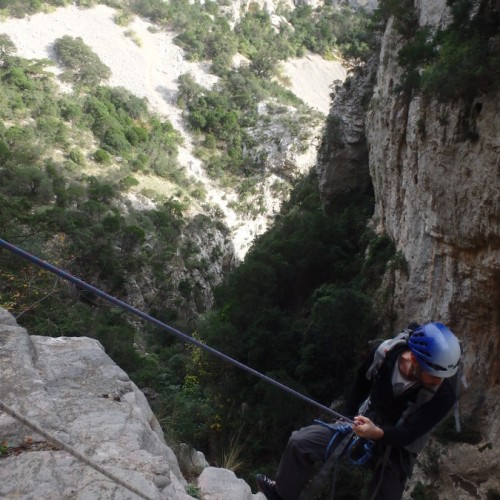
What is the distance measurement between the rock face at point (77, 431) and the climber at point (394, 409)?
787 millimetres

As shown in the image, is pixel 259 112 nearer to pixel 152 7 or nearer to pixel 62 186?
pixel 152 7

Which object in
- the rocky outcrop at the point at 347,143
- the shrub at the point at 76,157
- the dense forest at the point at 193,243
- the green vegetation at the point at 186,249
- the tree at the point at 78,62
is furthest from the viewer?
the tree at the point at 78,62

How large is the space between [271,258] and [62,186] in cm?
1077

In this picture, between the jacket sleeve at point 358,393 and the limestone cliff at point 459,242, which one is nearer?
the jacket sleeve at point 358,393

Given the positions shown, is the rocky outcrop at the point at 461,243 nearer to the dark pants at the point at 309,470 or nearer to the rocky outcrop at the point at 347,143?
the dark pants at the point at 309,470

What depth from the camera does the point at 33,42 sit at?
33.3 m

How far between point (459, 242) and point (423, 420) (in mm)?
6371

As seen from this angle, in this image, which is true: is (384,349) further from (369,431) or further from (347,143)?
(347,143)

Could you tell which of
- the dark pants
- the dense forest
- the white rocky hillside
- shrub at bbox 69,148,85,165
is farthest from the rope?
the white rocky hillside

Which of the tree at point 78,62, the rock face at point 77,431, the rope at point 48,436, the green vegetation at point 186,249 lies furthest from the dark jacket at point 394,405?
the tree at point 78,62

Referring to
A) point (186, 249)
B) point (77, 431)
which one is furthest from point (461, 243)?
point (186, 249)

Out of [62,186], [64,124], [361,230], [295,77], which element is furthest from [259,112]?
[361,230]

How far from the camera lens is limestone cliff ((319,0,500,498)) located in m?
7.38

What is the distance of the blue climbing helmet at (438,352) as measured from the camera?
8.18ft
